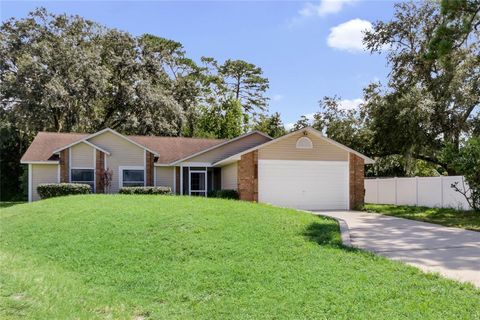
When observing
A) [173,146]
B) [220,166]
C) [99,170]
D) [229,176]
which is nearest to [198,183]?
[220,166]

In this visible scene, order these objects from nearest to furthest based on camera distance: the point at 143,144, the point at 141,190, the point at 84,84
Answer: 1. the point at 141,190
2. the point at 143,144
3. the point at 84,84

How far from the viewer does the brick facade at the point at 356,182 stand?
2223 cm

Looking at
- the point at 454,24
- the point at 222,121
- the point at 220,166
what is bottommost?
the point at 220,166

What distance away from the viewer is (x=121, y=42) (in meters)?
35.4

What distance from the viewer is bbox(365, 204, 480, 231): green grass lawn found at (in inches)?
582

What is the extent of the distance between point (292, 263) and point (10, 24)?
108 feet

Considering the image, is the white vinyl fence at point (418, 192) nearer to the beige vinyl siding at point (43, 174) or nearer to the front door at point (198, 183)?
the front door at point (198, 183)

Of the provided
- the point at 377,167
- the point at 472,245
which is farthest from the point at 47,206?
the point at 377,167

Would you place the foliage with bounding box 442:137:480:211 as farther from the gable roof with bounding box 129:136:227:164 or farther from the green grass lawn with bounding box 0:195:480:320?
the gable roof with bounding box 129:136:227:164

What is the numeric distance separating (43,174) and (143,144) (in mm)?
5922

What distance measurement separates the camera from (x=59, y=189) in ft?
71.7

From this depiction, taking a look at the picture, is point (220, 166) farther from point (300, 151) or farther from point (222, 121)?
point (222, 121)

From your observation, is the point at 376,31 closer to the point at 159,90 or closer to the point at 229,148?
the point at 229,148

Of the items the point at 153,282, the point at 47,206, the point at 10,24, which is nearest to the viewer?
the point at 153,282
